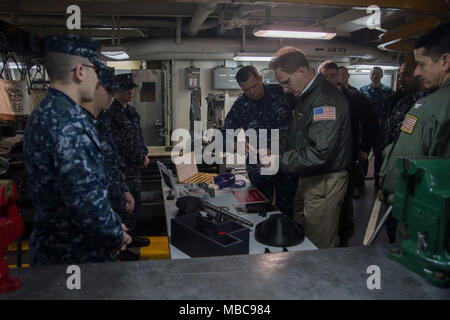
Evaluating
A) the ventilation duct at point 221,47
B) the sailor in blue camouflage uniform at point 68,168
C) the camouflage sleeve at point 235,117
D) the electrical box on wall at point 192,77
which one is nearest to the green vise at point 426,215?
the sailor in blue camouflage uniform at point 68,168

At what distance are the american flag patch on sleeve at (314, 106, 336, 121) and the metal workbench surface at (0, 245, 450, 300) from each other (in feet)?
3.95

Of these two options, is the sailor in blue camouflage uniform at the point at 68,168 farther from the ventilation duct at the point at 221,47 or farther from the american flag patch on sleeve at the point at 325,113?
the ventilation duct at the point at 221,47

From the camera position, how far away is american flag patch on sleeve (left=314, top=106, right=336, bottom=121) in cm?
218

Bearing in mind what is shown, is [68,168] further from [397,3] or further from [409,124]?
[397,3]

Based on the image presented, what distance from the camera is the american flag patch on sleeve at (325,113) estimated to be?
7.15 feet

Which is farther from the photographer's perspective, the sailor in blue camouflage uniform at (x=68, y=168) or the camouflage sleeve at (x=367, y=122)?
the camouflage sleeve at (x=367, y=122)

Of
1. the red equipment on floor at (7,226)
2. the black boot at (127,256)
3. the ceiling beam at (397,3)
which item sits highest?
the ceiling beam at (397,3)

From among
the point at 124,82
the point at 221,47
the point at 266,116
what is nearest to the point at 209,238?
the point at 266,116

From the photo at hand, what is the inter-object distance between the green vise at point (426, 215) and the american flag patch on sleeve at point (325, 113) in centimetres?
111

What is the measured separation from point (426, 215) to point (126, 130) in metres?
2.94

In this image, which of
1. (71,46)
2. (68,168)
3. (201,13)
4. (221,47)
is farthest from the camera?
(221,47)

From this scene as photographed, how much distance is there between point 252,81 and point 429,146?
1.74 metres

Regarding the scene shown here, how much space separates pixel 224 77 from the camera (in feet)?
23.6
